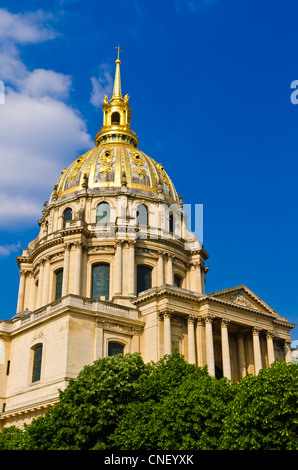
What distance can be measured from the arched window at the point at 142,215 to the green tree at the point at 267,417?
37951 mm

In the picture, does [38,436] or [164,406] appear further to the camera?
[38,436]

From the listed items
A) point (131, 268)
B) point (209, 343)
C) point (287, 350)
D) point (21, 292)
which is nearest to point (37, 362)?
point (209, 343)

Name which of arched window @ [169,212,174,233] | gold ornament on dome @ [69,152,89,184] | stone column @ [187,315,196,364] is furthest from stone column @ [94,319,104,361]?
gold ornament on dome @ [69,152,89,184]

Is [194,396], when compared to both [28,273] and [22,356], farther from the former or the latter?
[28,273]

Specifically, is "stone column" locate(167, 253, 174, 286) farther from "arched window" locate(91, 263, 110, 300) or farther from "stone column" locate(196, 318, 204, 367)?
"stone column" locate(196, 318, 204, 367)

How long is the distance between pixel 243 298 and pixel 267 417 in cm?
2798

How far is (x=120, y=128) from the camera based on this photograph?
78.0 metres

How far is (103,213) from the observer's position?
6669 centimetres

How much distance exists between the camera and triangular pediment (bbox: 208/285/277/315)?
53.8 meters

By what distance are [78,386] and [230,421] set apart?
37.6 ft

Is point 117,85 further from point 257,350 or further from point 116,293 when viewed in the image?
point 257,350

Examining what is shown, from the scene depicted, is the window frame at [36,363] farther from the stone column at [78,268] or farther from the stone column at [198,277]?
the stone column at [198,277]

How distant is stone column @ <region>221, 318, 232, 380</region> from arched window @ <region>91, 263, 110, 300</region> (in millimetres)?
13582
